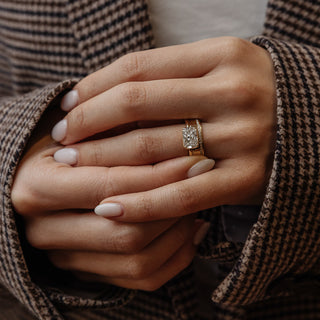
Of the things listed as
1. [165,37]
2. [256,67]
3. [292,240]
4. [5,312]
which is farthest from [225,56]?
[5,312]

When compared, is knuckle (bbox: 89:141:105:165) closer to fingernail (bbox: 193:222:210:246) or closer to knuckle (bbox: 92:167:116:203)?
knuckle (bbox: 92:167:116:203)

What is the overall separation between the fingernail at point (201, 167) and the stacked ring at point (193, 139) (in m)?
0.01

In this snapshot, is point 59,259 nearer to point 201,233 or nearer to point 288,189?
point 201,233

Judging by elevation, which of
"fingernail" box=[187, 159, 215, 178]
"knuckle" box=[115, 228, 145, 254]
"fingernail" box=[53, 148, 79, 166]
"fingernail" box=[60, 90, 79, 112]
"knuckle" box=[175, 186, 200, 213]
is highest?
"fingernail" box=[60, 90, 79, 112]

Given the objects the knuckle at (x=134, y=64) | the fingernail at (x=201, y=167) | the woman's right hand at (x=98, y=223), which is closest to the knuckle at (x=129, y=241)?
the woman's right hand at (x=98, y=223)

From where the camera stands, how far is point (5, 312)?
23.8 inches

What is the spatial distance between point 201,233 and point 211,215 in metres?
0.07

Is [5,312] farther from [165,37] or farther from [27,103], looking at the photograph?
[165,37]

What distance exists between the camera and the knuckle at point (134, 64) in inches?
15.9

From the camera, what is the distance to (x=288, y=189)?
38cm

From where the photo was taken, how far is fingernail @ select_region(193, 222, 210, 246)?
1.55 feet

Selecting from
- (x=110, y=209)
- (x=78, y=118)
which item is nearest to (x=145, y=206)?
(x=110, y=209)

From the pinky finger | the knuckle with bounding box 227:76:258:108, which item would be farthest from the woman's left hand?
the pinky finger

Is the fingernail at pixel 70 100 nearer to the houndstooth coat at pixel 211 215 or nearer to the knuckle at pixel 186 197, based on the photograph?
the houndstooth coat at pixel 211 215
